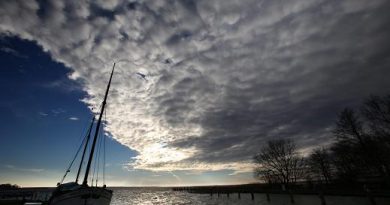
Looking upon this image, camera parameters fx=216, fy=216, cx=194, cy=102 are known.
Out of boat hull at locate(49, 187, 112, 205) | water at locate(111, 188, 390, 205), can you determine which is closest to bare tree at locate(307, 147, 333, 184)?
water at locate(111, 188, 390, 205)

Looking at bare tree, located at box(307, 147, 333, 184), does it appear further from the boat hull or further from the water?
the boat hull

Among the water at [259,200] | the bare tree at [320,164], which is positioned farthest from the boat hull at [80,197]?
the bare tree at [320,164]

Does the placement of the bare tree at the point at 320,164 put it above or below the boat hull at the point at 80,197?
above

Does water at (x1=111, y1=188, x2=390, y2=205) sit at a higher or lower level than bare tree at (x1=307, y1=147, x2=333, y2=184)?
lower

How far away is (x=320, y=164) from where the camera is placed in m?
63.4

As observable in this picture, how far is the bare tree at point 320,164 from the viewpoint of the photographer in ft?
201

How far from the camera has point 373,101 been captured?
3216cm

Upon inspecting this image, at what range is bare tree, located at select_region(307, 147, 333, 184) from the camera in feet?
201

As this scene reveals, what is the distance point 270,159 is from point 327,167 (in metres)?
16.5

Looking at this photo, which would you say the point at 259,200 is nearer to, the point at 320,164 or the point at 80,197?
the point at 320,164

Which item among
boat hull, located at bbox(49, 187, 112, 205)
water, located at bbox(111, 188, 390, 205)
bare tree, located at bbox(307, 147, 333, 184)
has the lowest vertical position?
water, located at bbox(111, 188, 390, 205)

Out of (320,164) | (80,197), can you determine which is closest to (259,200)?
(320,164)

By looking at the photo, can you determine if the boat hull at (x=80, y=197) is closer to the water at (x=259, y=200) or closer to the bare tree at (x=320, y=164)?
the water at (x=259, y=200)

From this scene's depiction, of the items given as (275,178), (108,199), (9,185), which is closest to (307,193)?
(275,178)
